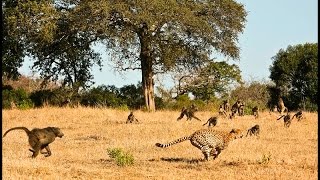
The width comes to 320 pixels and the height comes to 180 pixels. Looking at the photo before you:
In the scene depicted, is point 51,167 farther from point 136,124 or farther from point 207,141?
point 136,124

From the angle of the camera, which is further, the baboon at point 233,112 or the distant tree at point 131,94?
the distant tree at point 131,94

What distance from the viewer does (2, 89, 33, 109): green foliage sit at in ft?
114

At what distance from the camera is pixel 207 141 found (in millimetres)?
14469

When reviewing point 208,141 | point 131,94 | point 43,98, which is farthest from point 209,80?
point 208,141

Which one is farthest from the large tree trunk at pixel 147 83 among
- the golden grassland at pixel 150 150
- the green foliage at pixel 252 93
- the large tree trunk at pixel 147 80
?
the green foliage at pixel 252 93

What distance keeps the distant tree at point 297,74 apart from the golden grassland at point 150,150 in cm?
1609

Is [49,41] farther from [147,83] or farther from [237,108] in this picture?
[237,108]

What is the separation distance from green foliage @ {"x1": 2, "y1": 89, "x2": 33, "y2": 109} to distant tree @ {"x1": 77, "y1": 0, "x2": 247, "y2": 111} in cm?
539

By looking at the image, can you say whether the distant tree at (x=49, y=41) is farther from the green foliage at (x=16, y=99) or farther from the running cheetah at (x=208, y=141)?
the running cheetah at (x=208, y=141)

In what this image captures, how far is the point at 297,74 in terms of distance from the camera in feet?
149

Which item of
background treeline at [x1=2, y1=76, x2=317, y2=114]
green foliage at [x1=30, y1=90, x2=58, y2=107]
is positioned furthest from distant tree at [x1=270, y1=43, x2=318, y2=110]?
green foliage at [x1=30, y1=90, x2=58, y2=107]

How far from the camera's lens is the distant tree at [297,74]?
4431 centimetres

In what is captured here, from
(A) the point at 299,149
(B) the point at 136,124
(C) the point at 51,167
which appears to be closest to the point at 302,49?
(B) the point at 136,124

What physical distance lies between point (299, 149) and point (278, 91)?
28891mm
